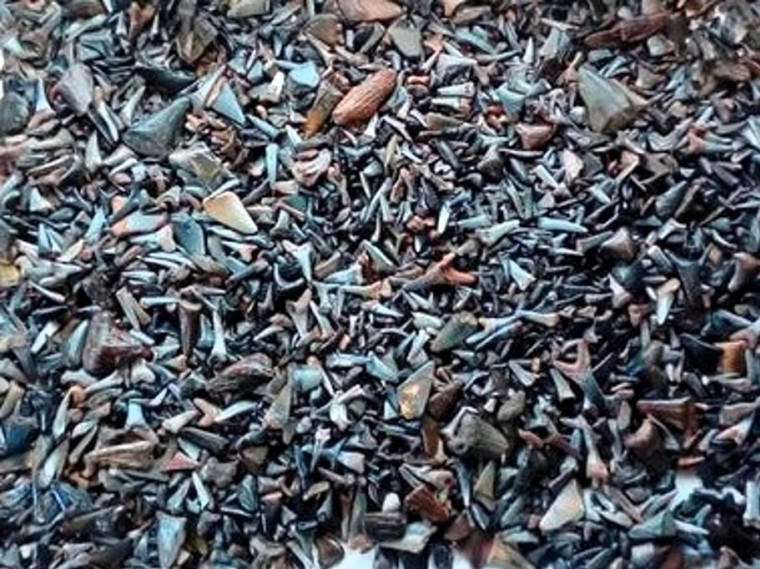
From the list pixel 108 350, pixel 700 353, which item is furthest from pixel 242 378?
pixel 700 353

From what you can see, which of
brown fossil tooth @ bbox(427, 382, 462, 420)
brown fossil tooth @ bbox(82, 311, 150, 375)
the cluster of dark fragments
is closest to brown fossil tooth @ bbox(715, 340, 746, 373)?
the cluster of dark fragments

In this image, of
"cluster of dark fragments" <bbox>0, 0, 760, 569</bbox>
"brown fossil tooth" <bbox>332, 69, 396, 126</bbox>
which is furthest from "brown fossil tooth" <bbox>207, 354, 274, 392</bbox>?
"brown fossil tooth" <bbox>332, 69, 396, 126</bbox>

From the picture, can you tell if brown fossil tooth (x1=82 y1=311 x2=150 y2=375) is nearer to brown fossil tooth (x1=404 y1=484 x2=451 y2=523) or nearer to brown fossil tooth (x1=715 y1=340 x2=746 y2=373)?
brown fossil tooth (x1=404 y1=484 x2=451 y2=523)

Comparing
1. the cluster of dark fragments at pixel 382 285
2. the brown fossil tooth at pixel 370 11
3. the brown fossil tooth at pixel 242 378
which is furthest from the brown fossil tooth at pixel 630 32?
the brown fossil tooth at pixel 242 378

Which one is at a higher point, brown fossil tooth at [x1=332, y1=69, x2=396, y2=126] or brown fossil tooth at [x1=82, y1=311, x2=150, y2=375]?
brown fossil tooth at [x1=332, y1=69, x2=396, y2=126]

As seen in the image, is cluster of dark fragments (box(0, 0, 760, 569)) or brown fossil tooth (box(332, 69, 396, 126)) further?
brown fossil tooth (box(332, 69, 396, 126))

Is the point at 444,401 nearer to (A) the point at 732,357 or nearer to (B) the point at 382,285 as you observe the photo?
(B) the point at 382,285

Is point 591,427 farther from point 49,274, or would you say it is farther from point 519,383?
point 49,274

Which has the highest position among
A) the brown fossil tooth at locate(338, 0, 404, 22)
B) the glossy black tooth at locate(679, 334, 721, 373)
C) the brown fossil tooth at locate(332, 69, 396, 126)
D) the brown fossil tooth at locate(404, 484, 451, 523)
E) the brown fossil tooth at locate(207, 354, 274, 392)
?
the brown fossil tooth at locate(338, 0, 404, 22)

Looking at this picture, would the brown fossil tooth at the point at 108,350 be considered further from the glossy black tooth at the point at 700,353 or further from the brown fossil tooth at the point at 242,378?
the glossy black tooth at the point at 700,353
